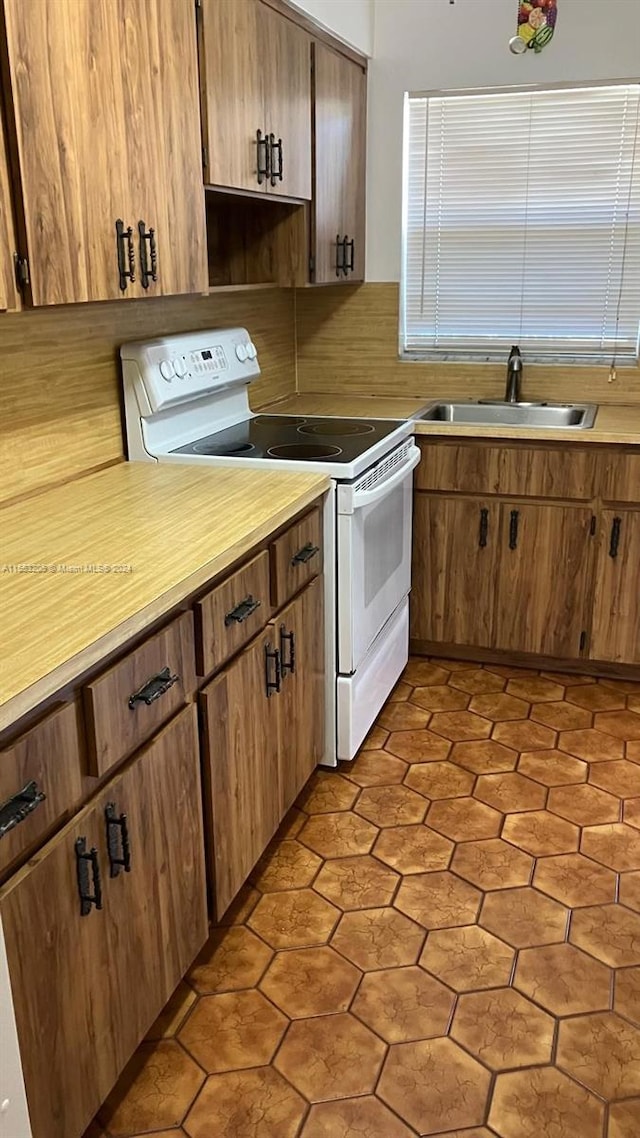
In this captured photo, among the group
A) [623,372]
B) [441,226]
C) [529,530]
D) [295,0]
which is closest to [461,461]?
[529,530]

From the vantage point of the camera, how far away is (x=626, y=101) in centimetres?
318

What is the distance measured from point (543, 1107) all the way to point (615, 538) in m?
1.87

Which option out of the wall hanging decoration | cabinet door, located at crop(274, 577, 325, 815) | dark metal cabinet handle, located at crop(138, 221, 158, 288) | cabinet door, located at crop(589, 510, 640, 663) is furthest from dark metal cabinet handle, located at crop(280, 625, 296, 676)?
the wall hanging decoration

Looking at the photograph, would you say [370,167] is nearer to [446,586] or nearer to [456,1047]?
[446,586]

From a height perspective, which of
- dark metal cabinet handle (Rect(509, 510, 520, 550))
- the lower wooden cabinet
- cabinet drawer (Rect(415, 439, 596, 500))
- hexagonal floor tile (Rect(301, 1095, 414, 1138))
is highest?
cabinet drawer (Rect(415, 439, 596, 500))

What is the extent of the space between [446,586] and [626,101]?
1.80 m

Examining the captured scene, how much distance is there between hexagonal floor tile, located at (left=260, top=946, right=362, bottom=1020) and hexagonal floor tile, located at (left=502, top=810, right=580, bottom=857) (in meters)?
0.63

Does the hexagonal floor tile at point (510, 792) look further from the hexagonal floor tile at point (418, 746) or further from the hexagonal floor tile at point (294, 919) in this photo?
the hexagonal floor tile at point (294, 919)

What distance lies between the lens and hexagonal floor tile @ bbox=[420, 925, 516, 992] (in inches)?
75.6

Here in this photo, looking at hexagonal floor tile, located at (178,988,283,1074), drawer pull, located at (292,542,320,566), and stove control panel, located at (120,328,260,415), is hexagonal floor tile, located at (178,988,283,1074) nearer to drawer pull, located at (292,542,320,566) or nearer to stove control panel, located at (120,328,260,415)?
drawer pull, located at (292,542,320,566)

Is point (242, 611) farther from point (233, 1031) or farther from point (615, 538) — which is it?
point (615, 538)

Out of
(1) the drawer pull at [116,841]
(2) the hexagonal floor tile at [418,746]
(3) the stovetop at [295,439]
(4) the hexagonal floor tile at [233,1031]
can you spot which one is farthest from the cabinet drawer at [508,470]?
(1) the drawer pull at [116,841]

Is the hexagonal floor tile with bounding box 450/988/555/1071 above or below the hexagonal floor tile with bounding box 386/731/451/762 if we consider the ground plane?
below

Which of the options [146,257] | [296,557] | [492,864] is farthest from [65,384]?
[492,864]
